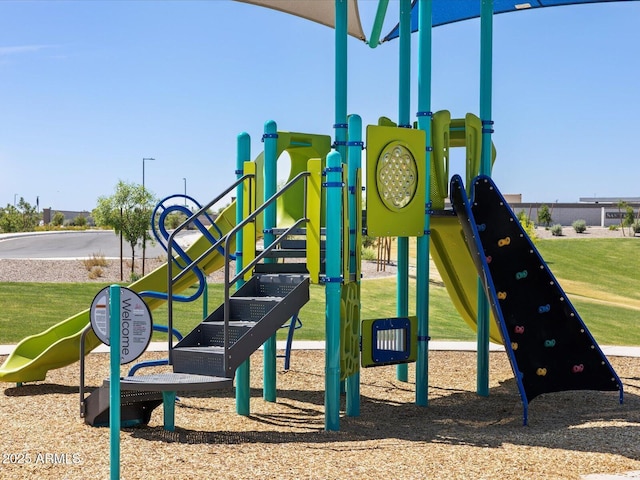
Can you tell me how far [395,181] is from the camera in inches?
348

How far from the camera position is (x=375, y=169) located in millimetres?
8633

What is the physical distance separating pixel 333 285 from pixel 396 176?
1.67 m

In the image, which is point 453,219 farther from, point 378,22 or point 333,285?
point 378,22

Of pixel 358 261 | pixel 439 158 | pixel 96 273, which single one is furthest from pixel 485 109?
pixel 96 273

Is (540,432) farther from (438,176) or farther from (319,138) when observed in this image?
(319,138)

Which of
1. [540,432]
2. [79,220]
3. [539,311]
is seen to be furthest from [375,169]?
[79,220]

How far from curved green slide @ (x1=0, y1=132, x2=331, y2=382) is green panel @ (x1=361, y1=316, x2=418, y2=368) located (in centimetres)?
180

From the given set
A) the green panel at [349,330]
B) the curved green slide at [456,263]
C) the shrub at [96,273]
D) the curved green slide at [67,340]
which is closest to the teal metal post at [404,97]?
the curved green slide at [456,263]

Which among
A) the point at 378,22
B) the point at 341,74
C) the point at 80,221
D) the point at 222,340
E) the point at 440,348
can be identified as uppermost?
the point at 378,22

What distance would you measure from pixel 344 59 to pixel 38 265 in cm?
2412

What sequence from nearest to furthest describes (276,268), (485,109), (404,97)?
(276,268) → (485,109) → (404,97)

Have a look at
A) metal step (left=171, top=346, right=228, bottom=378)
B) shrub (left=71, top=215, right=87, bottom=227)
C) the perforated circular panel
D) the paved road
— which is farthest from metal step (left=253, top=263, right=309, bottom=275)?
shrub (left=71, top=215, right=87, bottom=227)

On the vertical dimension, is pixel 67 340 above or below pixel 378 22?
below

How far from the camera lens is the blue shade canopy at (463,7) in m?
12.6
